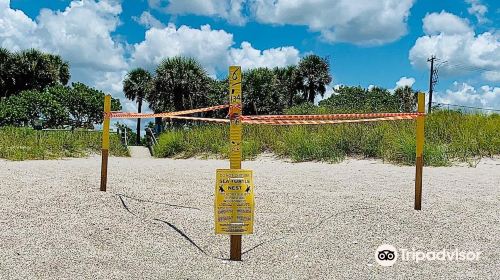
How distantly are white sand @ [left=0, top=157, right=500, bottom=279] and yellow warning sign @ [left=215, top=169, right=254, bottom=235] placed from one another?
0.98ft

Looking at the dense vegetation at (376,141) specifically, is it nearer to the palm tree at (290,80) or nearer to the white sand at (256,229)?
the white sand at (256,229)

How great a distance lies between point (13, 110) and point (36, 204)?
1398 inches

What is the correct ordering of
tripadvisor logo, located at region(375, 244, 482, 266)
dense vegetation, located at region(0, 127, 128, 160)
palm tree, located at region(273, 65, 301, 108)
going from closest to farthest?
1. tripadvisor logo, located at region(375, 244, 482, 266)
2. dense vegetation, located at region(0, 127, 128, 160)
3. palm tree, located at region(273, 65, 301, 108)

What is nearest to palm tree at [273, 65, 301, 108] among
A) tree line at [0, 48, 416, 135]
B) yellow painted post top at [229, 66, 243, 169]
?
tree line at [0, 48, 416, 135]

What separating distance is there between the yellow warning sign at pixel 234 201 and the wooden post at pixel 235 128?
0.26 ft

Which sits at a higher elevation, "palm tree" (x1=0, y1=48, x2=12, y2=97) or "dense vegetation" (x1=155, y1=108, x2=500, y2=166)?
"palm tree" (x1=0, y1=48, x2=12, y2=97)

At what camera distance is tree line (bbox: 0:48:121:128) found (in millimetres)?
38656

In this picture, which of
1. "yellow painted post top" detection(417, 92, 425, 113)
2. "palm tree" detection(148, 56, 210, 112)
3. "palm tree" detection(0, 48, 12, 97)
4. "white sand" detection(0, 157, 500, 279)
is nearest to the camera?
"white sand" detection(0, 157, 500, 279)

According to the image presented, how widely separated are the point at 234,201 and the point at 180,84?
34.4 meters

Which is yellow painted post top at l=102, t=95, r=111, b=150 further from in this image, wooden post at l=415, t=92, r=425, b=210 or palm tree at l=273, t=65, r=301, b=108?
palm tree at l=273, t=65, r=301, b=108

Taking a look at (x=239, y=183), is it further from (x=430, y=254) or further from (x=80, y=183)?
(x=80, y=183)

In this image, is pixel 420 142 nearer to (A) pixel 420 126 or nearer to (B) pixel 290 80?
(A) pixel 420 126

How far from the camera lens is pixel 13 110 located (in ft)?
124

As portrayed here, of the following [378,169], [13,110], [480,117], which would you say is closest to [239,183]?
[378,169]
